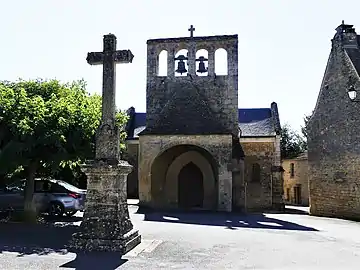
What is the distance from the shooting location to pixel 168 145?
789 inches

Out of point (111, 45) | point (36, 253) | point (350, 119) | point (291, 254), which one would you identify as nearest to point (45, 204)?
point (36, 253)

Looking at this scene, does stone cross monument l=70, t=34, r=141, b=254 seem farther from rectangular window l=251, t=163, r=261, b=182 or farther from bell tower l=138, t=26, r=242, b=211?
rectangular window l=251, t=163, r=261, b=182

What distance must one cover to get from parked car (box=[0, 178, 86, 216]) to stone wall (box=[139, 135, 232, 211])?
16.3ft

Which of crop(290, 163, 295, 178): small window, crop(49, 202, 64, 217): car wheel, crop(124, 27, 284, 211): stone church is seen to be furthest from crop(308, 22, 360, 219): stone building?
crop(290, 163, 295, 178): small window

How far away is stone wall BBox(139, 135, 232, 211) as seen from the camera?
19422mm

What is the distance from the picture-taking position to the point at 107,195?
8.32m

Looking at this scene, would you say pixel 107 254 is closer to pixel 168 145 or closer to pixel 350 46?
pixel 168 145

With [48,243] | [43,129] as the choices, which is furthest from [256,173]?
[48,243]

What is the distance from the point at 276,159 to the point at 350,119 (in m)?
8.70

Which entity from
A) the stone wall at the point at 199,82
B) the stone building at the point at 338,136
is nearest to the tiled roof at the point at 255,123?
the stone building at the point at 338,136

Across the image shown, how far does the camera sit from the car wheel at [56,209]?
1502 centimetres

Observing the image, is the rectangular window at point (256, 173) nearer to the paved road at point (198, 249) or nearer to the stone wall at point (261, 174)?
the stone wall at point (261, 174)

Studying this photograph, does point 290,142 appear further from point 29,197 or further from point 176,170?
point 29,197

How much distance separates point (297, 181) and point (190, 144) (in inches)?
893
